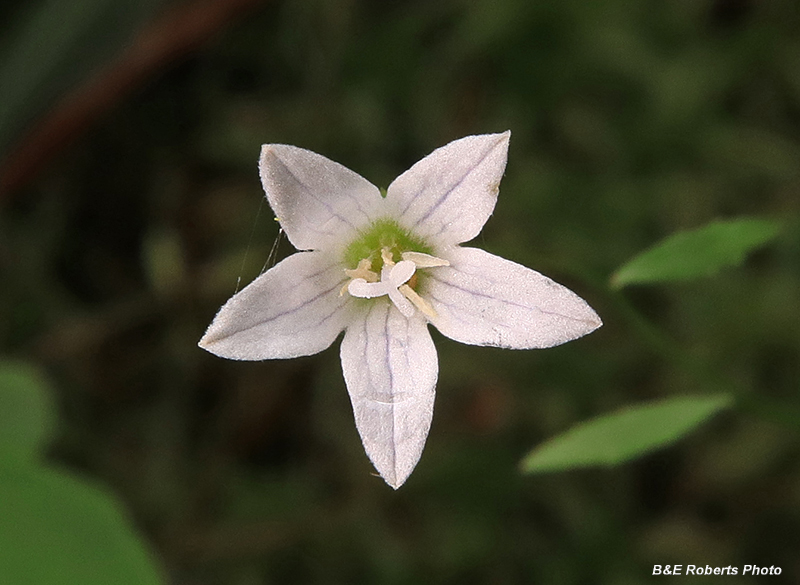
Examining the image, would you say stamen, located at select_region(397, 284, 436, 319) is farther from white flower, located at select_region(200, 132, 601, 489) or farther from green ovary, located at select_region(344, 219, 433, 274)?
green ovary, located at select_region(344, 219, 433, 274)

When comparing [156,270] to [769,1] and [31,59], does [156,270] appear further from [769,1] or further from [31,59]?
[769,1]

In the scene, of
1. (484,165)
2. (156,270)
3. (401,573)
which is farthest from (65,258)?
(484,165)

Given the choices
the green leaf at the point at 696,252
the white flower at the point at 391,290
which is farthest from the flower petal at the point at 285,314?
the green leaf at the point at 696,252

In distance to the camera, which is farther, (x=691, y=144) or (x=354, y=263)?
(x=691, y=144)

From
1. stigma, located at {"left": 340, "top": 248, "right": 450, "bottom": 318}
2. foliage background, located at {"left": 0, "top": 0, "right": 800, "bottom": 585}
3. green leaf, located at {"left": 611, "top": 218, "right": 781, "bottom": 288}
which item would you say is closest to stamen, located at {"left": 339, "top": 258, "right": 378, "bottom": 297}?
stigma, located at {"left": 340, "top": 248, "right": 450, "bottom": 318}

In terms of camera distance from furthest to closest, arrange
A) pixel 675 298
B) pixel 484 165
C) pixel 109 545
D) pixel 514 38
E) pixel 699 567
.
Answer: pixel 514 38 → pixel 675 298 → pixel 699 567 → pixel 109 545 → pixel 484 165

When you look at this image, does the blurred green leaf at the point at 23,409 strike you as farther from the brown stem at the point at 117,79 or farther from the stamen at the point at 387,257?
the stamen at the point at 387,257
